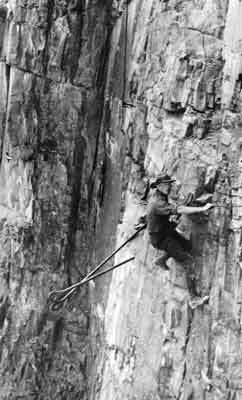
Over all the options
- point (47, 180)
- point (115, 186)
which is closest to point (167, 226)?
point (115, 186)

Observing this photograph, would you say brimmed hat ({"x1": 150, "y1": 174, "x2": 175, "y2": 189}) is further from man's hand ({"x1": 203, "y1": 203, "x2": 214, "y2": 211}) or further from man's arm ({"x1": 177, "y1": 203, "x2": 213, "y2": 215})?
man's hand ({"x1": 203, "y1": 203, "x2": 214, "y2": 211})

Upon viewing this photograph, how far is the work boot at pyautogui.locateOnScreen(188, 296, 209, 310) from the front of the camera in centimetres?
627

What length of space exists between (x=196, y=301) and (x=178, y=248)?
64cm

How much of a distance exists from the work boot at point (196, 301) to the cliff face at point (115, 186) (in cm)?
8

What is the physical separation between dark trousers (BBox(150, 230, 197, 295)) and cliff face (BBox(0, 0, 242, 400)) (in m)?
0.12

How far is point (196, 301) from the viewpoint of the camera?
21.0 ft

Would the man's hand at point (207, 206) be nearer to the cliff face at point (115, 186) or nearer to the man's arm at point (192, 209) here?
the man's arm at point (192, 209)

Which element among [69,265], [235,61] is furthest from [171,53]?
[69,265]

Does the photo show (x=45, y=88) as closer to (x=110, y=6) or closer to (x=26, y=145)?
(x=26, y=145)

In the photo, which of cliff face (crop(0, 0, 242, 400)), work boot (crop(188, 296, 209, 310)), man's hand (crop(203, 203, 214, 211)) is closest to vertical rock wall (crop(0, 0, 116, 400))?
cliff face (crop(0, 0, 242, 400))

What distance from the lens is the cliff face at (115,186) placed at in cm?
617

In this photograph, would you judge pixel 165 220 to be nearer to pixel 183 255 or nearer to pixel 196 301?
pixel 183 255

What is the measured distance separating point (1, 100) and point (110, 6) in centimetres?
228

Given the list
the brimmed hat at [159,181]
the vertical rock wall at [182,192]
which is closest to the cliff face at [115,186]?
the vertical rock wall at [182,192]
